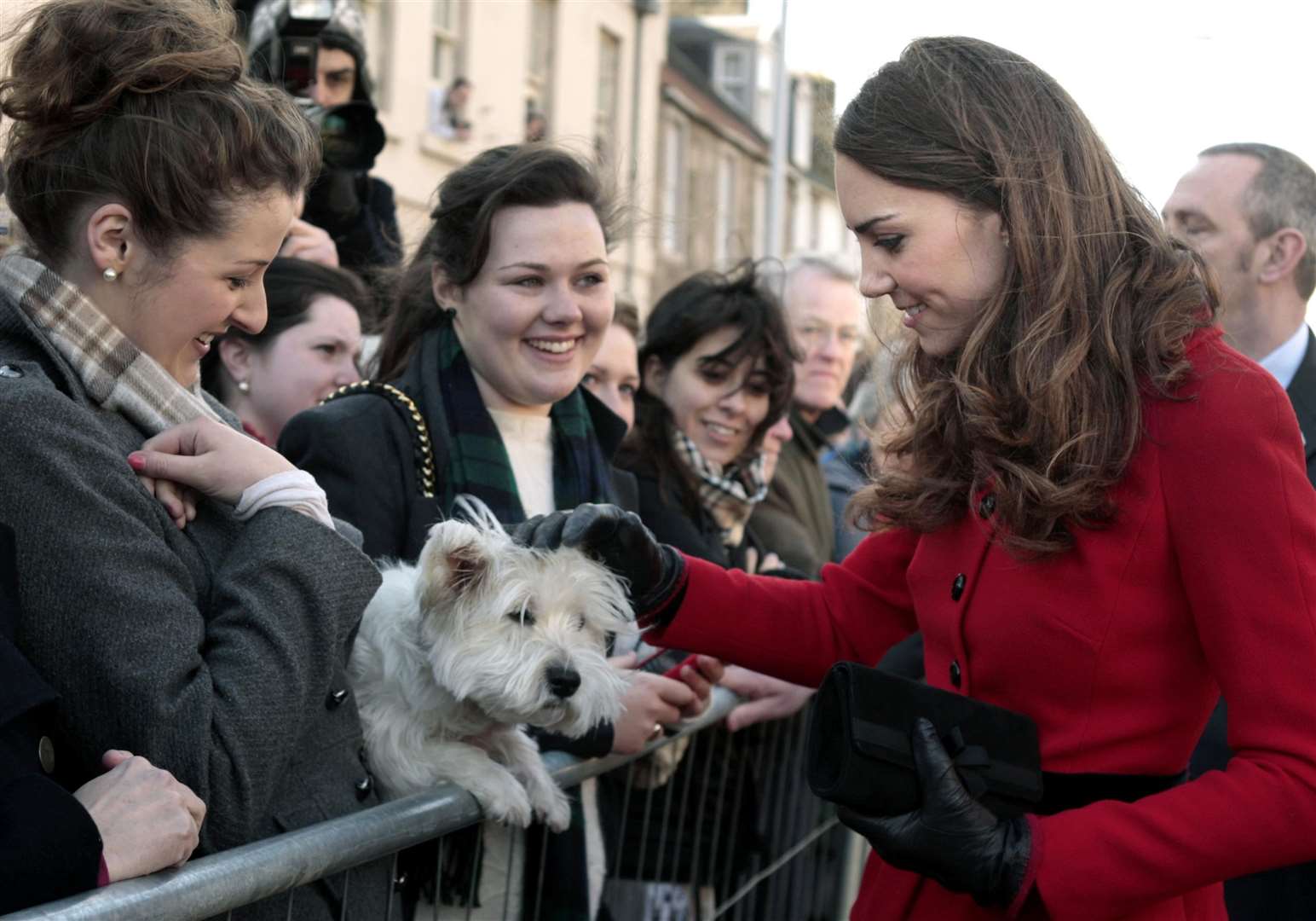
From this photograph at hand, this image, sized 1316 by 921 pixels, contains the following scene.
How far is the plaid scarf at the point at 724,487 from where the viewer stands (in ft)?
15.3

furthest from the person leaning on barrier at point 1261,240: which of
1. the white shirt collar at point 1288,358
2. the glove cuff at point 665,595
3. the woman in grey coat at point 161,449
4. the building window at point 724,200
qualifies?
the building window at point 724,200

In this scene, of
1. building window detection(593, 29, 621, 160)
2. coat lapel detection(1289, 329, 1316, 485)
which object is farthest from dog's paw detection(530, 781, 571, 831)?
building window detection(593, 29, 621, 160)

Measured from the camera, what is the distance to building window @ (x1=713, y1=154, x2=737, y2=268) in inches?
1411

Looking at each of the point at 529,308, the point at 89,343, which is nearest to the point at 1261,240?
the point at 529,308

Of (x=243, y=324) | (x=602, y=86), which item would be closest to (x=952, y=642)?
(x=243, y=324)

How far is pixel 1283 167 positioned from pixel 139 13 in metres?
4.14

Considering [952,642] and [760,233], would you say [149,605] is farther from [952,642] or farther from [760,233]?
[760,233]

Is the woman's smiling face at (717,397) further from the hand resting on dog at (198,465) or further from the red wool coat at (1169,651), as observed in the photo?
the hand resting on dog at (198,465)

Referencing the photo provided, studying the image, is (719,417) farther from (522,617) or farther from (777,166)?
(777,166)

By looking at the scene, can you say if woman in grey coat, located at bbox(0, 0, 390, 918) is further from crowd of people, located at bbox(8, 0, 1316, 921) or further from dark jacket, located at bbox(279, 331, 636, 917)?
dark jacket, located at bbox(279, 331, 636, 917)

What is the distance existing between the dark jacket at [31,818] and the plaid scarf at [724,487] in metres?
2.87

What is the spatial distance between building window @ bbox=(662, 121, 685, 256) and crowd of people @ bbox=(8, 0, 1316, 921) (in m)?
28.1

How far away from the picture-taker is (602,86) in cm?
2673

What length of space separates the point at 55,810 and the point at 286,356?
9.01ft
